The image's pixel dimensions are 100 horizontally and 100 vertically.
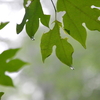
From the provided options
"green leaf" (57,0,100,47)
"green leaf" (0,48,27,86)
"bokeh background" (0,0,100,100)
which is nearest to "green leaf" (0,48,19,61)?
"green leaf" (0,48,27,86)

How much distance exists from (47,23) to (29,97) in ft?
10.3

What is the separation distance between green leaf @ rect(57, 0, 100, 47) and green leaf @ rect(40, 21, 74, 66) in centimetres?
4

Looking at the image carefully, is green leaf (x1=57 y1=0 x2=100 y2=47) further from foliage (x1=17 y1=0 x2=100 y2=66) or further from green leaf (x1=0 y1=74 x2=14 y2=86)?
green leaf (x1=0 y1=74 x2=14 y2=86)

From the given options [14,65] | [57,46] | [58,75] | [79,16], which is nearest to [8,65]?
[14,65]

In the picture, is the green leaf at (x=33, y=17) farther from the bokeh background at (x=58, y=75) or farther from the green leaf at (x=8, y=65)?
the bokeh background at (x=58, y=75)

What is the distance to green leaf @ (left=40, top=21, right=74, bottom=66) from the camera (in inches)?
31.2

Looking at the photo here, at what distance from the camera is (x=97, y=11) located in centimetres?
78

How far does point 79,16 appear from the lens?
2.61ft

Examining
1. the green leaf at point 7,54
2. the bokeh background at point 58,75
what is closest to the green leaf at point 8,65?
the green leaf at point 7,54

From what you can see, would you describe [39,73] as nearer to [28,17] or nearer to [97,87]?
[97,87]

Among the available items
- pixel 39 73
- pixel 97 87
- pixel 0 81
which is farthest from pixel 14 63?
pixel 39 73

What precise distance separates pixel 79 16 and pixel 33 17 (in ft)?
0.49

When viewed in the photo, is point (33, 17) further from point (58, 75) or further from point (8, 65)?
point (58, 75)

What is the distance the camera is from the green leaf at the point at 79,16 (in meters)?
0.78
